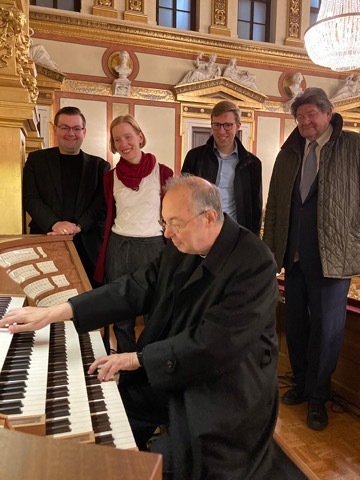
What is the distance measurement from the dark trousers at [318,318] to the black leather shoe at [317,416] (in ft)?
0.14

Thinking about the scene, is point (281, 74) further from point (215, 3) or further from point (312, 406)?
point (312, 406)

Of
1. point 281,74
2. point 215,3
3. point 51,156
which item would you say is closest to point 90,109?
point 215,3

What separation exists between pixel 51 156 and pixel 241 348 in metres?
2.05

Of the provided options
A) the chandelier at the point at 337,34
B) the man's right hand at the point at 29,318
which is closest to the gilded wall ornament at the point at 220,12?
the chandelier at the point at 337,34

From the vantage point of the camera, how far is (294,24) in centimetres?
949

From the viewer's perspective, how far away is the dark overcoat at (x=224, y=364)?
1.34 metres

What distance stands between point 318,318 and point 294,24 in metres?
8.68

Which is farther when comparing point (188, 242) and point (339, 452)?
point (339, 452)

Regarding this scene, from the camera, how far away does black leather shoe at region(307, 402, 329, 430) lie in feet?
8.61

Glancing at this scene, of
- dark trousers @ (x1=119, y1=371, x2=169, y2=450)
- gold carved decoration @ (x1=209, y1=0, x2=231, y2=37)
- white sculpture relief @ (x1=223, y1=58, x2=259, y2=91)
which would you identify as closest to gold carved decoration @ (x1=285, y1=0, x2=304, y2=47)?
white sculpture relief @ (x1=223, y1=58, x2=259, y2=91)

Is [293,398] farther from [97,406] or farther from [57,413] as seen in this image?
[57,413]

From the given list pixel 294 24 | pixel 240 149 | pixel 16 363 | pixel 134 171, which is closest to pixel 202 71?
pixel 294 24

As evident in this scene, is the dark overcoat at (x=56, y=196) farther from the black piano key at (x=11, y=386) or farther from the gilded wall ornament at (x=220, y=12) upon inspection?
the gilded wall ornament at (x=220, y=12)

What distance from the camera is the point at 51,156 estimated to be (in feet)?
9.50
